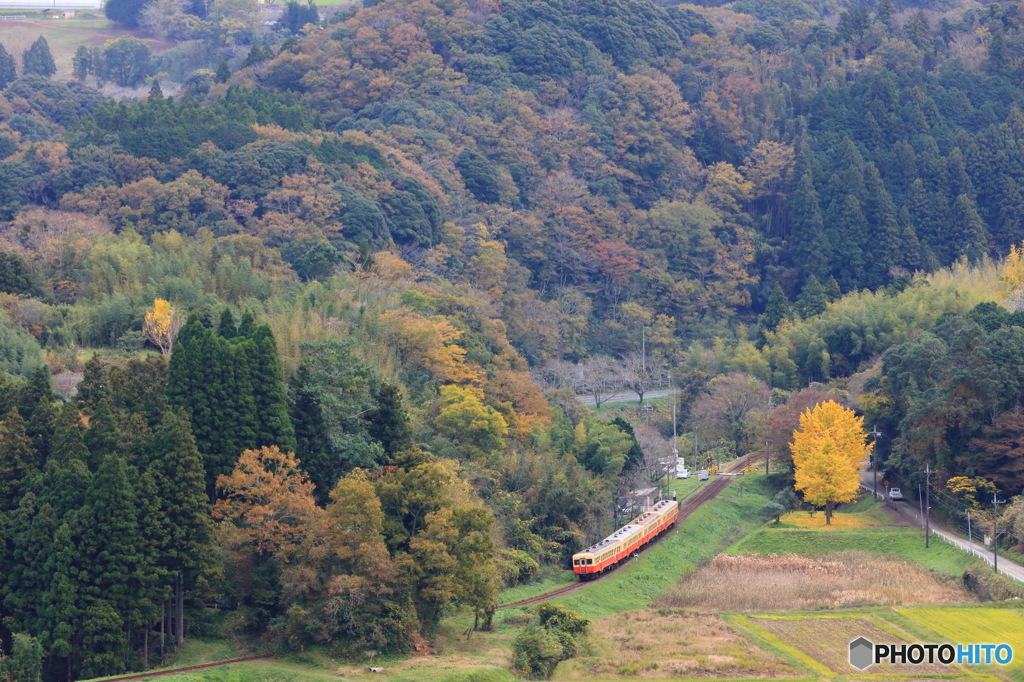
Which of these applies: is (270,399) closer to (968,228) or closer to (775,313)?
(775,313)

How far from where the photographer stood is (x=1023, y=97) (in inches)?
5340

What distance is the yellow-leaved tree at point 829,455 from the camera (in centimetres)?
7269

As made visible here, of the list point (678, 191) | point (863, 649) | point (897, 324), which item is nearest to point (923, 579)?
point (863, 649)

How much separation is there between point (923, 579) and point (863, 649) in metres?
10.8

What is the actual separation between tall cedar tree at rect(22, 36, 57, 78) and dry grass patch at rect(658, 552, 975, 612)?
117 metres

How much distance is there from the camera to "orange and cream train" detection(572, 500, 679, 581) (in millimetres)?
63750

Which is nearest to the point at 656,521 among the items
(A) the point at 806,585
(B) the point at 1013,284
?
(A) the point at 806,585

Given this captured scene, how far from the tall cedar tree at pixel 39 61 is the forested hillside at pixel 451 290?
2.53m

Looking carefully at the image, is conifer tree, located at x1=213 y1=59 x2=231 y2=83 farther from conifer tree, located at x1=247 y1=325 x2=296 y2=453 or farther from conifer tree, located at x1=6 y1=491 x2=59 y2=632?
→ conifer tree, located at x1=6 y1=491 x2=59 y2=632

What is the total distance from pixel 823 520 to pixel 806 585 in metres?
12.4

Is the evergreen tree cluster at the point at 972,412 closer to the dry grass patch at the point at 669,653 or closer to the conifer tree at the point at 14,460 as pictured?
the dry grass patch at the point at 669,653

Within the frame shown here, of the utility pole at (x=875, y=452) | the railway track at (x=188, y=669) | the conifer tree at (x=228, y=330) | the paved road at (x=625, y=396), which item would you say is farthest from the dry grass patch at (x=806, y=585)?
the paved road at (x=625, y=396)

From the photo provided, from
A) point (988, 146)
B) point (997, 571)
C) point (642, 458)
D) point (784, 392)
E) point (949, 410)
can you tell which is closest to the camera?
point (997, 571)

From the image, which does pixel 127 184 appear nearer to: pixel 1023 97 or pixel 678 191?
pixel 678 191
